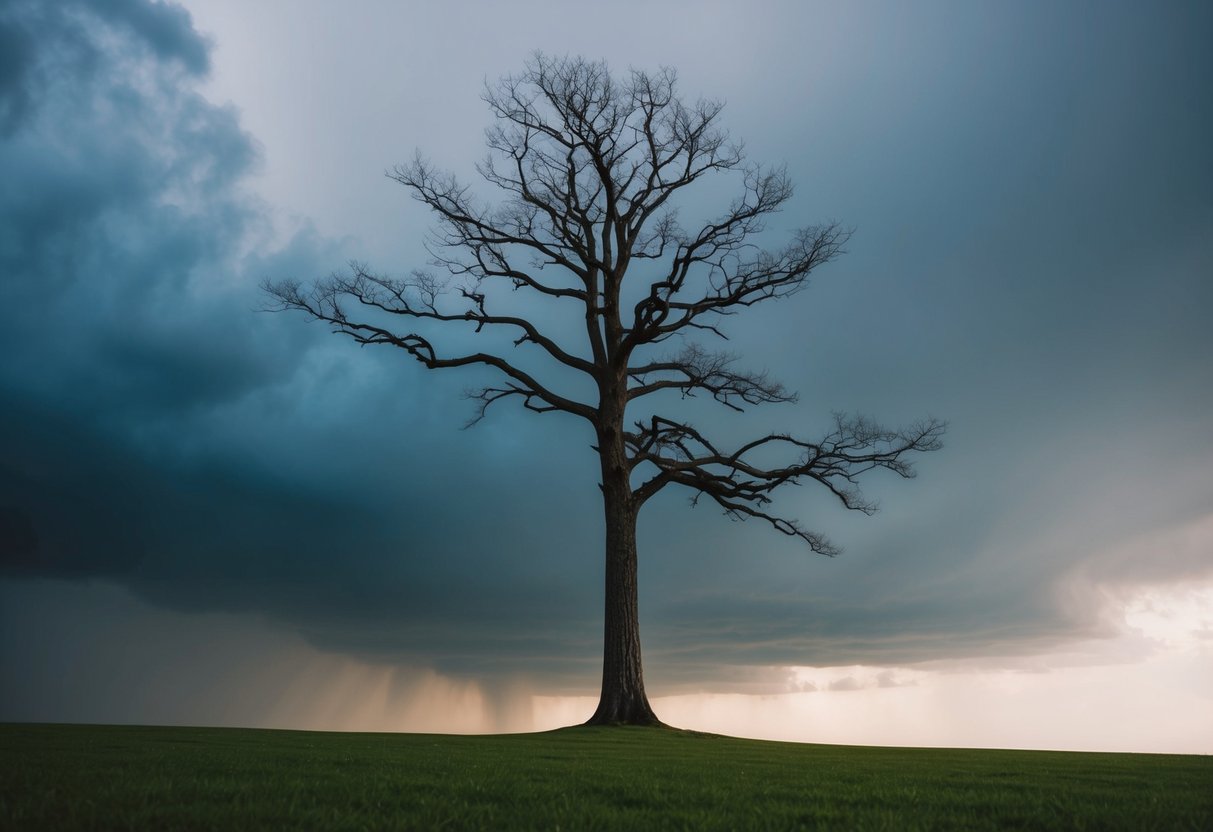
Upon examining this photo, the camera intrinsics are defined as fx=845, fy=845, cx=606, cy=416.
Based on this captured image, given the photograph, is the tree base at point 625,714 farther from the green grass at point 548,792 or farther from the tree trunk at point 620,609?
the green grass at point 548,792

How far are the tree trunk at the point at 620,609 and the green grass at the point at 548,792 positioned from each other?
A: 893 centimetres

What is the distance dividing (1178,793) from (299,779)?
8.10m

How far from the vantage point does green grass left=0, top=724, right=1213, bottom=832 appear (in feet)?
17.9

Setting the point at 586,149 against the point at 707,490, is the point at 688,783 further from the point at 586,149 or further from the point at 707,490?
the point at 586,149

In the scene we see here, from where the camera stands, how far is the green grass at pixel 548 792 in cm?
545

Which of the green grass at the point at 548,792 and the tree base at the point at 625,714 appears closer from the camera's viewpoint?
the green grass at the point at 548,792

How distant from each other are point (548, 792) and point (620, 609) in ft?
49.2

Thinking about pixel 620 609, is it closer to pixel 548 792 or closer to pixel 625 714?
pixel 625 714

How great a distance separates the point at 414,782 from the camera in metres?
7.35

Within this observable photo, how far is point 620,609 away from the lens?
2184 centimetres

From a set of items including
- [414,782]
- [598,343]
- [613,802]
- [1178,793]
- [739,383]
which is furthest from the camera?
[739,383]

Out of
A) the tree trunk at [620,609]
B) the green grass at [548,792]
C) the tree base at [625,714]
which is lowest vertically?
the green grass at [548,792]

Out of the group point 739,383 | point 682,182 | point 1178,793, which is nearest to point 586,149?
point 682,182

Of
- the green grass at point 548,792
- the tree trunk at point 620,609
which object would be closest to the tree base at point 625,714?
the tree trunk at point 620,609
